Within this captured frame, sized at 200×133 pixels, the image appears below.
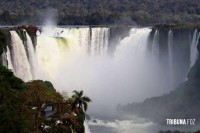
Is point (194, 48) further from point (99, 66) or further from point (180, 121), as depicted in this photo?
point (99, 66)

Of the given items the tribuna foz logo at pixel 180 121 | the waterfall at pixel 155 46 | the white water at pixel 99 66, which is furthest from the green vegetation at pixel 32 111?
the waterfall at pixel 155 46

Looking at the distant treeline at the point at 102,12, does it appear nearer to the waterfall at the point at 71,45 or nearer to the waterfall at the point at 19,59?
the waterfall at the point at 71,45

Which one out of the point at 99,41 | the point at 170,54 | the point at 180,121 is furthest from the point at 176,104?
the point at 99,41

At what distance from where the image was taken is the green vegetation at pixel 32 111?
28188 mm

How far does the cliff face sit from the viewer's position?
52719 millimetres

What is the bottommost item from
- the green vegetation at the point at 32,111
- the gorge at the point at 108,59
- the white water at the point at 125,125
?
the white water at the point at 125,125

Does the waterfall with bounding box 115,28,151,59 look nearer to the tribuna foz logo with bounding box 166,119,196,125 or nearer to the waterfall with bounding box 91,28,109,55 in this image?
the waterfall with bounding box 91,28,109,55

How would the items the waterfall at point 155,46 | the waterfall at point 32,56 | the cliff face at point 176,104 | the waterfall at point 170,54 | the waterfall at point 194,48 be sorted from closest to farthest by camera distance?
the cliff face at point 176,104 → the waterfall at point 32,56 → the waterfall at point 194,48 → the waterfall at point 170,54 → the waterfall at point 155,46

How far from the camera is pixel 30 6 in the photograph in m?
181

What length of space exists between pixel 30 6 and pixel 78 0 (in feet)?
73.2

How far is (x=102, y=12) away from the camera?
121 metres

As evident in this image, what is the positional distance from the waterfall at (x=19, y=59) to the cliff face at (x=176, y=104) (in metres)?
10.5

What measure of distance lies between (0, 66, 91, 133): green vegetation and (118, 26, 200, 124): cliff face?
17853 millimetres

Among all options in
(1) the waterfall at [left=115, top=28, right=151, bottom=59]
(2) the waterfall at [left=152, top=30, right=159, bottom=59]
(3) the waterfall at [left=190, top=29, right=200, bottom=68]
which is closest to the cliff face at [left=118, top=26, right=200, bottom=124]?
(3) the waterfall at [left=190, top=29, right=200, bottom=68]
